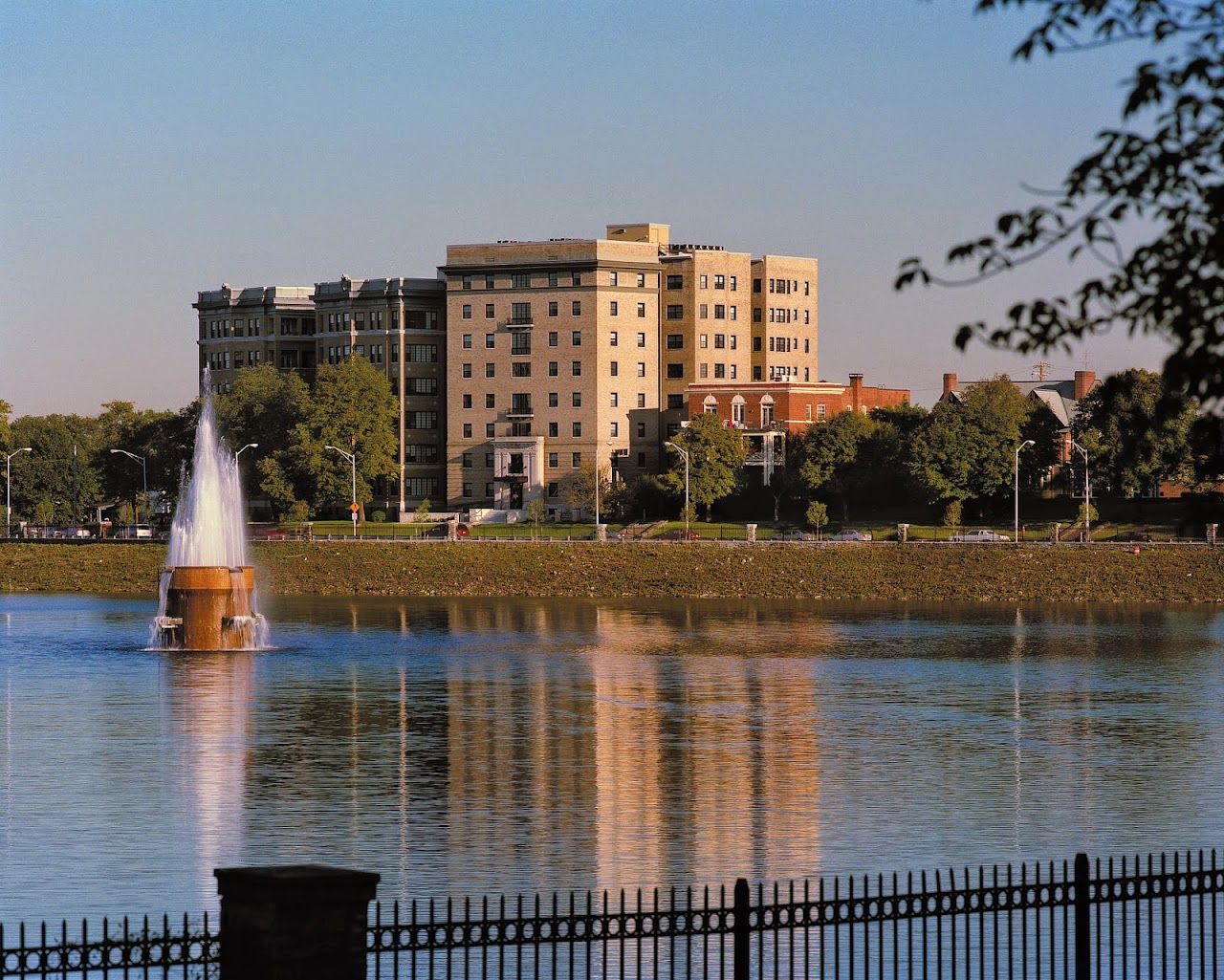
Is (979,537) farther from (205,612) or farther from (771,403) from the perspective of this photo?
(205,612)

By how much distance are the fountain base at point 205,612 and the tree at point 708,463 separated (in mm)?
91257

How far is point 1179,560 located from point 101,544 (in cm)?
7678

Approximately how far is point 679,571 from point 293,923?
12087cm

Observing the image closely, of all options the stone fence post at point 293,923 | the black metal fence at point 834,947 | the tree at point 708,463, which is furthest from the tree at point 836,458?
the stone fence post at point 293,923

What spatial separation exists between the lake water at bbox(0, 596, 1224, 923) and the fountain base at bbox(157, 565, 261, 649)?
2399 millimetres

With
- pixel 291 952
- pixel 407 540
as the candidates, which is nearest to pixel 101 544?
pixel 407 540

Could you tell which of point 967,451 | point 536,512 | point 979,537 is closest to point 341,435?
point 536,512

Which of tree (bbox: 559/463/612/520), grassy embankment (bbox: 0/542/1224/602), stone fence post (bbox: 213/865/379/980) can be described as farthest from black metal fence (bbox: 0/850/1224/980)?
tree (bbox: 559/463/612/520)

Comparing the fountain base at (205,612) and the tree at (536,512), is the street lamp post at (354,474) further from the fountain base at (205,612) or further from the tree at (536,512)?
the fountain base at (205,612)

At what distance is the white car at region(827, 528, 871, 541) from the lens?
487 feet

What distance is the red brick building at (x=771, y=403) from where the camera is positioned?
190500mm

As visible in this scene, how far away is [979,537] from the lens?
146 metres

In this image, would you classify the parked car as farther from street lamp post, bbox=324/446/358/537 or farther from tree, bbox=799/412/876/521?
street lamp post, bbox=324/446/358/537

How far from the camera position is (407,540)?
491ft
